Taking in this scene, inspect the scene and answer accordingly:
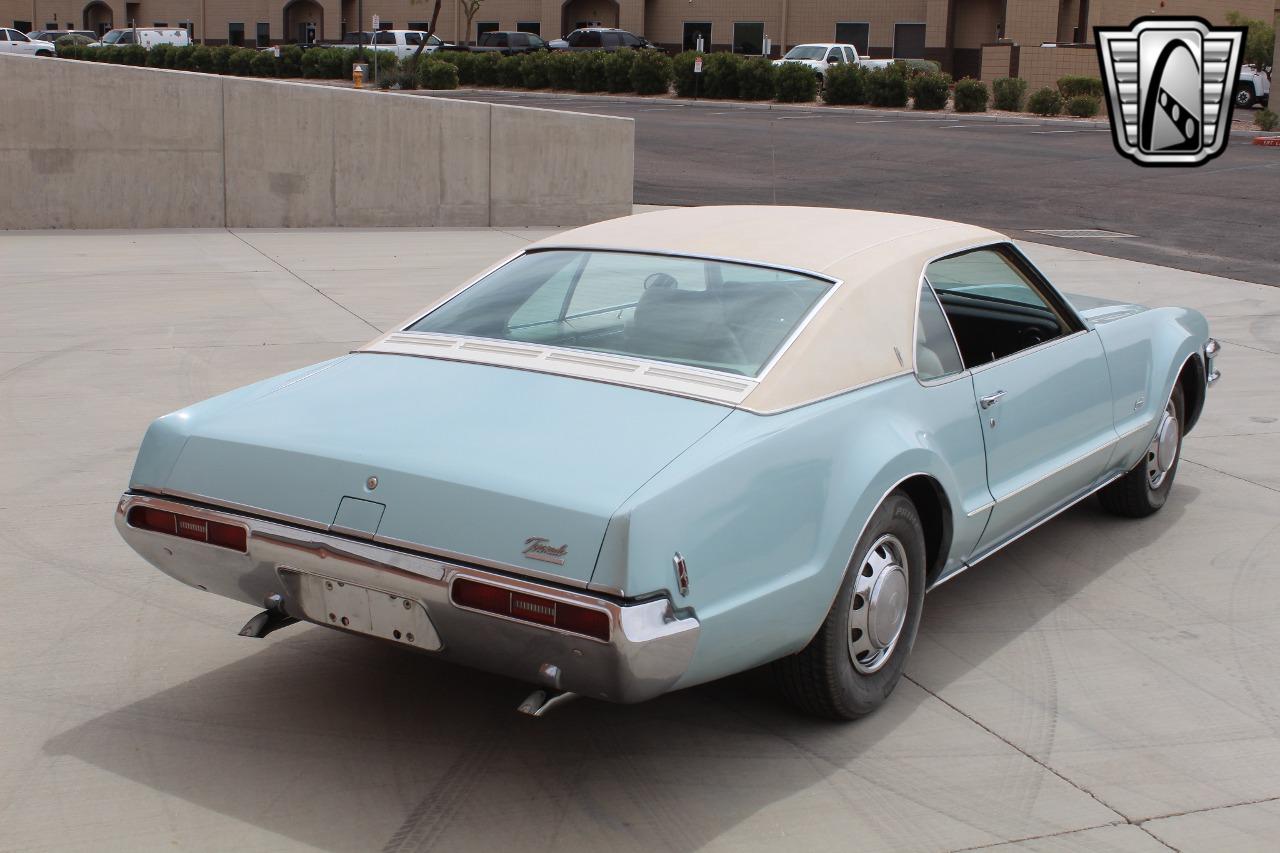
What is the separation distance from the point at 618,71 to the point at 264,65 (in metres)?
14.2

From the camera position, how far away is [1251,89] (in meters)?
44.2

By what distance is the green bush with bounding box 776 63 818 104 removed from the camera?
141ft

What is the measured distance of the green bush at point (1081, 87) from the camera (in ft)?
136

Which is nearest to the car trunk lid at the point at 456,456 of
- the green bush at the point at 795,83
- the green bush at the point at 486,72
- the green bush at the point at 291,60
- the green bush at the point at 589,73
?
the green bush at the point at 795,83

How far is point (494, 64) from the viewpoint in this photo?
5003 cm

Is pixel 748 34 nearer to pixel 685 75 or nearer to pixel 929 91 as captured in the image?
pixel 685 75

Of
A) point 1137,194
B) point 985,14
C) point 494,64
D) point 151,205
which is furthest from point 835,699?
point 985,14

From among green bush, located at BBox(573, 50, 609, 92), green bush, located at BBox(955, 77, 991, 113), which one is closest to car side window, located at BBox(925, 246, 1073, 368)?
green bush, located at BBox(955, 77, 991, 113)

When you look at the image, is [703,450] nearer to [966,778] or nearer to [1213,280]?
[966,778]

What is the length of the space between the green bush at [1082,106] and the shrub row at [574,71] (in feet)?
43.2

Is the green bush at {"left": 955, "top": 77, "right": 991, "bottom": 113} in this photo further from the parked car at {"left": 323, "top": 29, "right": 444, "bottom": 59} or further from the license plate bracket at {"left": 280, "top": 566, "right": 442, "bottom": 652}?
the license plate bracket at {"left": 280, "top": 566, "right": 442, "bottom": 652}

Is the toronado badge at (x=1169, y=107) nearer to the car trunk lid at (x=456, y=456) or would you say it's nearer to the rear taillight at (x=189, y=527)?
the car trunk lid at (x=456, y=456)

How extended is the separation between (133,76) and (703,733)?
39.0ft

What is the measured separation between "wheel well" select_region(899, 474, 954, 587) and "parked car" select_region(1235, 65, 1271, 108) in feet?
145
